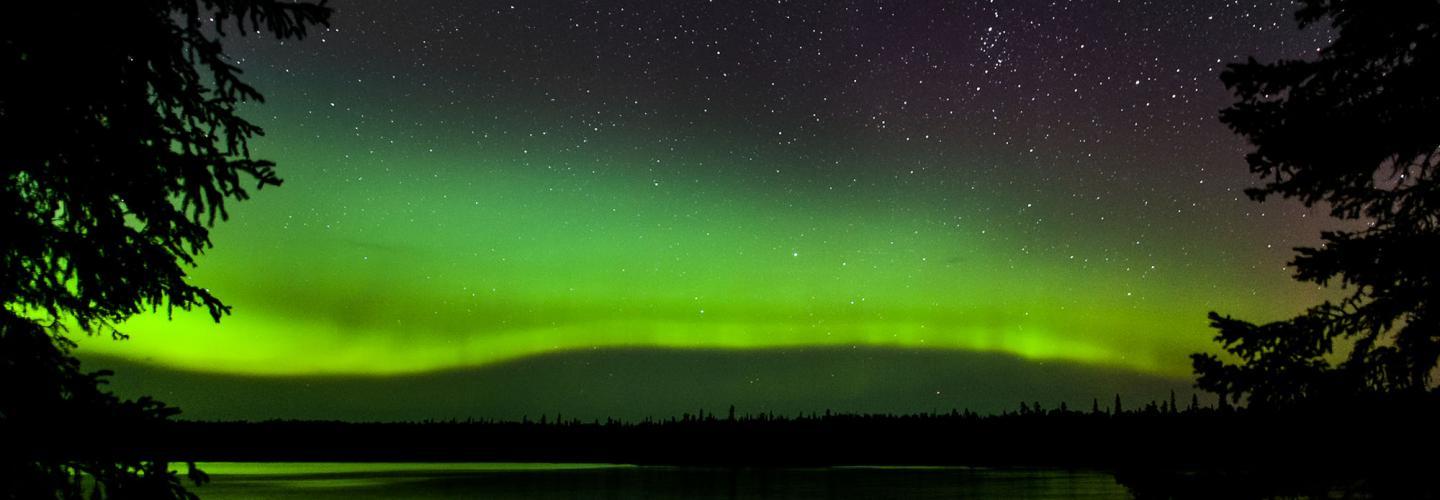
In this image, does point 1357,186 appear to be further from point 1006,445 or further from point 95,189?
point 1006,445

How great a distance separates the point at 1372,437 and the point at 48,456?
30.0 ft

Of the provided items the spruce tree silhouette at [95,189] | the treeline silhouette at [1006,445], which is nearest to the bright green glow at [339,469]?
the treeline silhouette at [1006,445]

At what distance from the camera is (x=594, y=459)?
13400 cm

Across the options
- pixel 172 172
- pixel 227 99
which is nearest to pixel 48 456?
pixel 172 172

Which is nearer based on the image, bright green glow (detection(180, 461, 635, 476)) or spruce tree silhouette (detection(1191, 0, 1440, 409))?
spruce tree silhouette (detection(1191, 0, 1440, 409))

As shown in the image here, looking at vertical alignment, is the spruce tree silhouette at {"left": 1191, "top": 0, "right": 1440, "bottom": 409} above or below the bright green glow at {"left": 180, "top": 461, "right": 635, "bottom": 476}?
above

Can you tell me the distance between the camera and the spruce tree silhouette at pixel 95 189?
19.3 feet

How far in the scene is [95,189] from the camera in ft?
21.0

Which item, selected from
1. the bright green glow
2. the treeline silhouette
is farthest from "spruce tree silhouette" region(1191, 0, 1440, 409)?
the bright green glow

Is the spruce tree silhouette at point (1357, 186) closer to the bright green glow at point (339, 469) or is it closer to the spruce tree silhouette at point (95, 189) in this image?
the spruce tree silhouette at point (95, 189)

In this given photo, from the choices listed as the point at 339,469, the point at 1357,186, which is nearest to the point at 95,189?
the point at 1357,186

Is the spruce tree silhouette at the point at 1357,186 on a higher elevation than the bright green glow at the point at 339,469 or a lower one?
higher

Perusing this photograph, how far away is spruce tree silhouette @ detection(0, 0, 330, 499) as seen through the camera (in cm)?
589

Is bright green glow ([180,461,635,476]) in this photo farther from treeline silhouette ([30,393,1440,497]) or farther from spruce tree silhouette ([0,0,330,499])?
spruce tree silhouette ([0,0,330,499])
